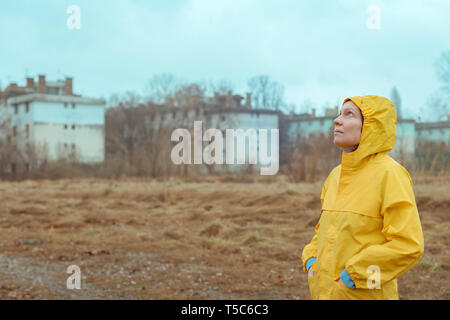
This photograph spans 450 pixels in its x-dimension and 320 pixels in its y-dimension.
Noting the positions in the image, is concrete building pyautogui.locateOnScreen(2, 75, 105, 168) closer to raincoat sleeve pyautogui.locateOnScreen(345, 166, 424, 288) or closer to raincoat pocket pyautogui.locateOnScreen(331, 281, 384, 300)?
raincoat pocket pyautogui.locateOnScreen(331, 281, 384, 300)

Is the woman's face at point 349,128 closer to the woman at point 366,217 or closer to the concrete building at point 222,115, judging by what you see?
the woman at point 366,217

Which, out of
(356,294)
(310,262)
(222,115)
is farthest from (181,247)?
(222,115)

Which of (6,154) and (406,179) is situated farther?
(6,154)

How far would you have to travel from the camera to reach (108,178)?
3528 centimetres

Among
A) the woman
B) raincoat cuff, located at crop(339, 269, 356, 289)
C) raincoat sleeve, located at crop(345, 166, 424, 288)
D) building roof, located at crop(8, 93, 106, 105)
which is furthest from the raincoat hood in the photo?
building roof, located at crop(8, 93, 106, 105)

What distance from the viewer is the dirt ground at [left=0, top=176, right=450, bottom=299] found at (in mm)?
7867

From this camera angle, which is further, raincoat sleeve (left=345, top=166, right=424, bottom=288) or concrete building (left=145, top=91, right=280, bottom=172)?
concrete building (left=145, top=91, right=280, bottom=172)

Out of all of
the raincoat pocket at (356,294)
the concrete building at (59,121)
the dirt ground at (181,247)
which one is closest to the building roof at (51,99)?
the concrete building at (59,121)

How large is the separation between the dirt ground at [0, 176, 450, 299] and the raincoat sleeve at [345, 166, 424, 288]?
488 cm

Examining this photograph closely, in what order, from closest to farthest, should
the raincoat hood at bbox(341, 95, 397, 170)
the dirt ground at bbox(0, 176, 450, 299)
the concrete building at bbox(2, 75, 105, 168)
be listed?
1. the raincoat hood at bbox(341, 95, 397, 170)
2. the dirt ground at bbox(0, 176, 450, 299)
3. the concrete building at bbox(2, 75, 105, 168)

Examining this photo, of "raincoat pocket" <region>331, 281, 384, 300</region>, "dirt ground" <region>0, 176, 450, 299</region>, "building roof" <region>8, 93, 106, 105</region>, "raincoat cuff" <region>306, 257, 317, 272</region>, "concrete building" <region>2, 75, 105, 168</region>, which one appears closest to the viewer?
"raincoat pocket" <region>331, 281, 384, 300</region>

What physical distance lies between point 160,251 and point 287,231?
3.26m
